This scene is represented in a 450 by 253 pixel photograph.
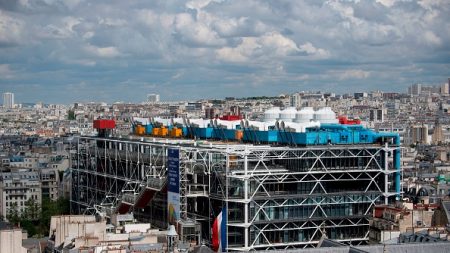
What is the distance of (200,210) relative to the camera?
248 feet

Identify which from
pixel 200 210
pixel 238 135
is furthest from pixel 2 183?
pixel 200 210

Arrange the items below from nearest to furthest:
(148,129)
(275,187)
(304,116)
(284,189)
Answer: (275,187) < (284,189) < (304,116) < (148,129)

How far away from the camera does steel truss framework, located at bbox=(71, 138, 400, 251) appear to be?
2790 inches

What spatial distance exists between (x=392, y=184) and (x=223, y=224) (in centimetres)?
1481

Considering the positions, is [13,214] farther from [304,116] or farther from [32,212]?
[304,116]

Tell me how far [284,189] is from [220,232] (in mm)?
6228

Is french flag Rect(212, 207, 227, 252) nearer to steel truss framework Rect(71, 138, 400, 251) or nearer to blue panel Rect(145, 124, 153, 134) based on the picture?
steel truss framework Rect(71, 138, 400, 251)

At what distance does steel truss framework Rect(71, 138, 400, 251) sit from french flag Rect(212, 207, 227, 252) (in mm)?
500

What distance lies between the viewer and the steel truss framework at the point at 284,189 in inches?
2790

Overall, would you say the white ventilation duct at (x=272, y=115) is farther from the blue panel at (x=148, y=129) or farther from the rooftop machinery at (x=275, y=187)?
the blue panel at (x=148, y=129)

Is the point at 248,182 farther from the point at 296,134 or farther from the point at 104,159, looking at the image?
the point at 104,159

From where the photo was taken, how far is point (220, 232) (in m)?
69.8

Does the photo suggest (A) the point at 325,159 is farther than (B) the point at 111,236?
Yes

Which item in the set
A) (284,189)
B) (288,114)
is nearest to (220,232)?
(284,189)
